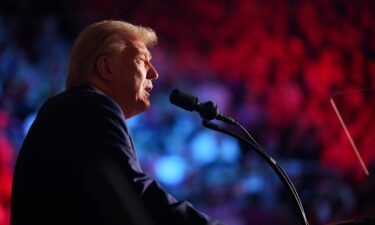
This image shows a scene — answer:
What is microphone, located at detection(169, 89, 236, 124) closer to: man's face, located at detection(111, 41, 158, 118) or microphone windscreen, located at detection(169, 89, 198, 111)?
microphone windscreen, located at detection(169, 89, 198, 111)

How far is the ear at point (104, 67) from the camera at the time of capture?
4.18 ft

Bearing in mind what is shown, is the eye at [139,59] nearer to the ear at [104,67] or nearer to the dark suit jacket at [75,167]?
the ear at [104,67]

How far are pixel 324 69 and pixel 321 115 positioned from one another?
0.36 meters

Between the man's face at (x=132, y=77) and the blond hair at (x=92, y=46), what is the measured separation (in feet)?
0.08

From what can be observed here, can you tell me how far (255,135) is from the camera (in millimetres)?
3783

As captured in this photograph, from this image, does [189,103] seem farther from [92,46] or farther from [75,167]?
[75,167]

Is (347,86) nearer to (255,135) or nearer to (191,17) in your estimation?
(255,135)

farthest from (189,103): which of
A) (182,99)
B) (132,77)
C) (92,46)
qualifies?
(92,46)

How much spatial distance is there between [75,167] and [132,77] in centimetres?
39

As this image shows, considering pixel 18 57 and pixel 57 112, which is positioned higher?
pixel 18 57

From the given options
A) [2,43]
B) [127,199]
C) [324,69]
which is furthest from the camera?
[324,69]

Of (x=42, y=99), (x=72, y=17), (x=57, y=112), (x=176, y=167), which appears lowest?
(x=176, y=167)

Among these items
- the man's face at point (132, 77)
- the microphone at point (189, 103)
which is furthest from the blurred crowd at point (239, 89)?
the microphone at point (189, 103)

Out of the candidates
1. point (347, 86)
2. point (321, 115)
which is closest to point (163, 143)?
point (321, 115)
